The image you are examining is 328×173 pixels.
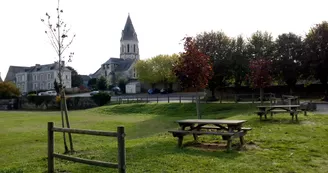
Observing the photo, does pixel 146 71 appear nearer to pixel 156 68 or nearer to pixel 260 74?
pixel 156 68

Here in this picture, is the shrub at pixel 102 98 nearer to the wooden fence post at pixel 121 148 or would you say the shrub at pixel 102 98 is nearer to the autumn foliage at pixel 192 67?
the autumn foliage at pixel 192 67

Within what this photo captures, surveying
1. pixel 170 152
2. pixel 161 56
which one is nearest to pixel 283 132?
pixel 170 152

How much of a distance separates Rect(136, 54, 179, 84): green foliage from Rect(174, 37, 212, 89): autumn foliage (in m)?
60.0

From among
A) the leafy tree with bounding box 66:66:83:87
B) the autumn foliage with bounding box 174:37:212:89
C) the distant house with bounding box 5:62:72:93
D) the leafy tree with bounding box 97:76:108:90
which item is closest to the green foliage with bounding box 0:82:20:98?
the leafy tree with bounding box 97:76:108:90

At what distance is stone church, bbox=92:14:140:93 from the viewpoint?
109m

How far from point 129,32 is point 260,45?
9039 centimetres

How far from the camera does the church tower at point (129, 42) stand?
130m

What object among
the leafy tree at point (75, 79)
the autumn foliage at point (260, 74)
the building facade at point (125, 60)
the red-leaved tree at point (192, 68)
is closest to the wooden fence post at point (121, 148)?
the red-leaved tree at point (192, 68)

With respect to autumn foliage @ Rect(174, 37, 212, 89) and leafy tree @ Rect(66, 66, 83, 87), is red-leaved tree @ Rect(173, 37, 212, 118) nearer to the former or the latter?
autumn foliage @ Rect(174, 37, 212, 89)

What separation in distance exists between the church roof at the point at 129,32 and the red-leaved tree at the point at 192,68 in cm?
11324

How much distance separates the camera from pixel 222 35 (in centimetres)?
4156

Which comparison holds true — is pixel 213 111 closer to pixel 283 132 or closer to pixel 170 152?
pixel 283 132

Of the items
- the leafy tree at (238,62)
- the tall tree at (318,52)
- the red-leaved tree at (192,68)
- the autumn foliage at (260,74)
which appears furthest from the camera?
the tall tree at (318,52)

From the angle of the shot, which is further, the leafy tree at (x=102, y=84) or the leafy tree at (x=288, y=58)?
the leafy tree at (x=102, y=84)
